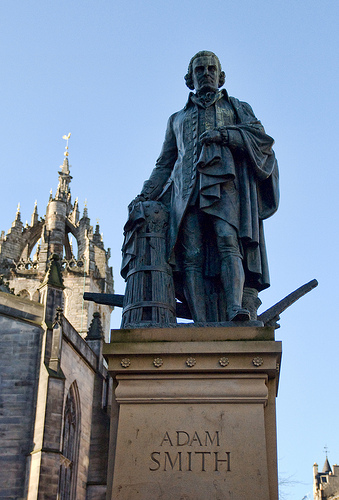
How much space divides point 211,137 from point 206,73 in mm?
741

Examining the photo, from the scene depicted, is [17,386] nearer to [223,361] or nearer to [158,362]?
[158,362]

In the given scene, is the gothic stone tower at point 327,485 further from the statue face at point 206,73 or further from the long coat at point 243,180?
the statue face at point 206,73

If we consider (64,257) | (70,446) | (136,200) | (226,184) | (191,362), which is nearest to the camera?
(191,362)

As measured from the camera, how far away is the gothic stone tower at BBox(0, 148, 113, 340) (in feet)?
212

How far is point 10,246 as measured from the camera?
68.9 metres

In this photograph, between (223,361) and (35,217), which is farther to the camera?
(35,217)

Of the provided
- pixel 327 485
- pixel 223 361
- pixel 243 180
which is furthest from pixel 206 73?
pixel 327 485

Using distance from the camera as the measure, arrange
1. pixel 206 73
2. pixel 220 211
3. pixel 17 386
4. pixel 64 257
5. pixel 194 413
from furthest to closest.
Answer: pixel 64 257 < pixel 17 386 < pixel 206 73 < pixel 220 211 < pixel 194 413

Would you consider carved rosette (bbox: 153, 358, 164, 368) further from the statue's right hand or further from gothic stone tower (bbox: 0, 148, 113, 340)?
gothic stone tower (bbox: 0, 148, 113, 340)

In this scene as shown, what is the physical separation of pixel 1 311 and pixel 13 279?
36443mm

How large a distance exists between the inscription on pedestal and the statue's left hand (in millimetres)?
2242

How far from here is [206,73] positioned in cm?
639

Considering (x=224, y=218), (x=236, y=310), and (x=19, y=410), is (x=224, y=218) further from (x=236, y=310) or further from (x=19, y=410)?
(x=19, y=410)

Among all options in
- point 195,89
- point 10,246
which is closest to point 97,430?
point 195,89
